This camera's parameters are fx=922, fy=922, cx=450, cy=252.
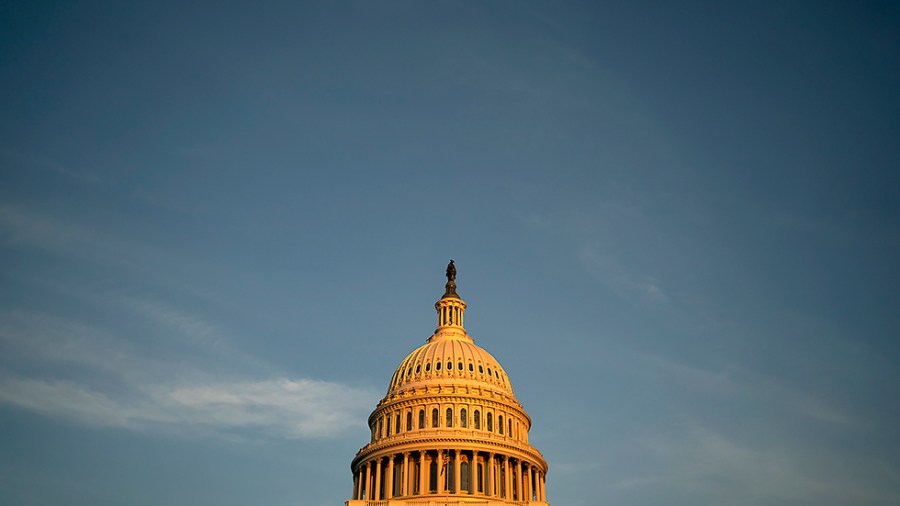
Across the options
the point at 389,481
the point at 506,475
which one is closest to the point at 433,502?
the point at 389,481

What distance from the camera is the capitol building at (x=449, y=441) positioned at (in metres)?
109

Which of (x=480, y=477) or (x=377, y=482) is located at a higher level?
(x=480, y=477)

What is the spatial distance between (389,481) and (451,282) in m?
34.8

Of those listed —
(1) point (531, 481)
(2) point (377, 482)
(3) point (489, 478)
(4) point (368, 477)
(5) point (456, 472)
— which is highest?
(1) point (531, 481)

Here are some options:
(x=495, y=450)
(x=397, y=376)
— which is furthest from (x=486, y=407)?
(x=397, y=376)

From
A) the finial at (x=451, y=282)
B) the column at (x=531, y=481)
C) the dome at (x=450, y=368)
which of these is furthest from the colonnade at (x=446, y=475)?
the finial at (x=451, y=282)

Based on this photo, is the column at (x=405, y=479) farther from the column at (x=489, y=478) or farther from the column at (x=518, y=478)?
the column at (x=518, y=478)

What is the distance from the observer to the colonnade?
109 metres

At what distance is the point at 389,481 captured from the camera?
11094 cm

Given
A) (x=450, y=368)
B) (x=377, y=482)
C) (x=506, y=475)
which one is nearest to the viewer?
(x=377, y=482)

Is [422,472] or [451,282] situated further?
[451,282]

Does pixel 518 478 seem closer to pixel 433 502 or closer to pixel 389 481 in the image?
pixel 433 502

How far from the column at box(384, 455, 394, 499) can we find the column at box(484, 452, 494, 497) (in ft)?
37.0

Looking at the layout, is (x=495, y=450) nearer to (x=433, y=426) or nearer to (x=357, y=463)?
(x=433, y=426)
